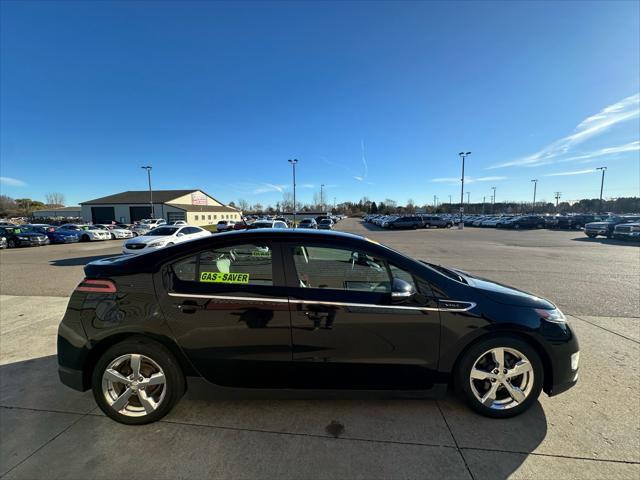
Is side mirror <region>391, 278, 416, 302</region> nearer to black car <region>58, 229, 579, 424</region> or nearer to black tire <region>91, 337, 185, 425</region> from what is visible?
black car <region>58, 229, 579, 424</region>

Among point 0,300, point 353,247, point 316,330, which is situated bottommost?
point 0,300

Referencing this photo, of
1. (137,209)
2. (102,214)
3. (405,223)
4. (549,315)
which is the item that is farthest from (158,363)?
(102,214)

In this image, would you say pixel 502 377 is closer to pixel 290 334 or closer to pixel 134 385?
pixel 290 334

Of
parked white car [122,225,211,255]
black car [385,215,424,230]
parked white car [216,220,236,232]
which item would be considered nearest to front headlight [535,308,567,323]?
parked white car [122,225,211,255]

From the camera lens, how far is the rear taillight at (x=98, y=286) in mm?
2447

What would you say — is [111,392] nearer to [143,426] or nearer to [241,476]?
[143,426]

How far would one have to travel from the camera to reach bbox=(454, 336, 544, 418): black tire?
95.3 inches

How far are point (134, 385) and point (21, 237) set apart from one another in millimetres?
26049

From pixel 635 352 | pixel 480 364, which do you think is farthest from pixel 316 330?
pixel 635 352

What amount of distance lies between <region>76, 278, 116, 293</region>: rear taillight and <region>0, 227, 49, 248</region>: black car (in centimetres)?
2541

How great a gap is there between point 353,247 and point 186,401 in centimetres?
216

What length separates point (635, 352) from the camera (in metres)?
3.62

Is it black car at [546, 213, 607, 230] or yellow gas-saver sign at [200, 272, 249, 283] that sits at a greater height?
yellow gas-saver sign at [200, 272, 249, 283]

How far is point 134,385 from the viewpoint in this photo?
240cm
